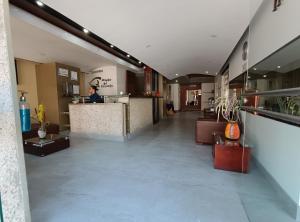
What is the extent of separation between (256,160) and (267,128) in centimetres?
79

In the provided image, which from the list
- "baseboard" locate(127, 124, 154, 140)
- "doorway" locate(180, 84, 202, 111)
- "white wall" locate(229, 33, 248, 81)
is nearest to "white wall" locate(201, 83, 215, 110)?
"doorway" locate(180, 84, 202, 111)

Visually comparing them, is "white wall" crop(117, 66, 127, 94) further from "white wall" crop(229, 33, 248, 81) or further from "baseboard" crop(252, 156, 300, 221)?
"baseboard" crop(252, 156, 300, 221)

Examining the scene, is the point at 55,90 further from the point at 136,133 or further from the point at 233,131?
the point at 233,131

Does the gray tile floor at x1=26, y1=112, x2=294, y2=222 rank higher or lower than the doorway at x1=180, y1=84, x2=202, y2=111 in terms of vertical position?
lower

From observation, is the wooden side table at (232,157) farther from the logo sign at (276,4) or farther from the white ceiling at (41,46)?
the white ceiling at (41,46)

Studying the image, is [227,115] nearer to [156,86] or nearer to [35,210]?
[35,210]

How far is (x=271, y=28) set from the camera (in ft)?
8.18

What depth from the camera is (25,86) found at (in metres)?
6.41

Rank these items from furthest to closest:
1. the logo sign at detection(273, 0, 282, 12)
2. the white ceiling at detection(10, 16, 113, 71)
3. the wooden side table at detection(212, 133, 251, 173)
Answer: the white ceiling at detection(10, 16, 113, 71) < the wooden side table at detection(212, 133, 251, 173) < the logo sign at detection(273, 0, 282, 12)

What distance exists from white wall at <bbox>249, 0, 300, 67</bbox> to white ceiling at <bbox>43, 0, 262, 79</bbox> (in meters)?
0.19

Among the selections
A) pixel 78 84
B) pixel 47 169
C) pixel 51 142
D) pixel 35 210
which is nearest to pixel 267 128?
pixel 35 210

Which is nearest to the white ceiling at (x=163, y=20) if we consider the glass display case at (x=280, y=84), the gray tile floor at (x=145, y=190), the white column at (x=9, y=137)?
the glass display case at (x=280, y=84)

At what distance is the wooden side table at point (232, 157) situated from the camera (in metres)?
2.69

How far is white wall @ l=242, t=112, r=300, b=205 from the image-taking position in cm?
179
